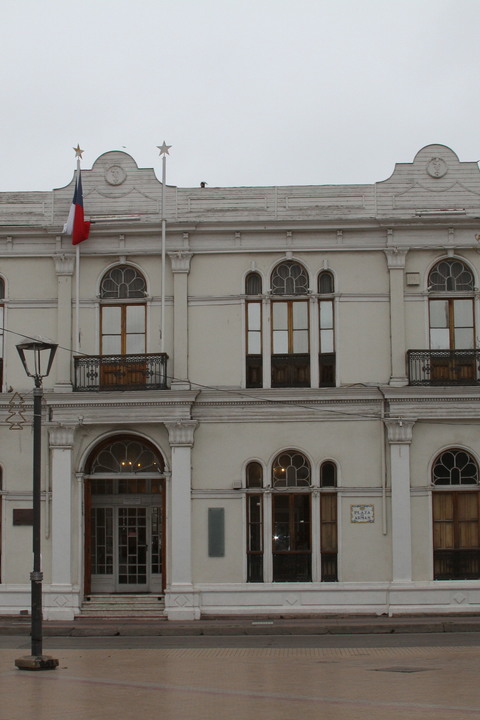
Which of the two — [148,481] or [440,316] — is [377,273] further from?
[148,481]

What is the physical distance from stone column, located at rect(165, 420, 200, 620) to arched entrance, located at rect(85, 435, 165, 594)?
695 mm

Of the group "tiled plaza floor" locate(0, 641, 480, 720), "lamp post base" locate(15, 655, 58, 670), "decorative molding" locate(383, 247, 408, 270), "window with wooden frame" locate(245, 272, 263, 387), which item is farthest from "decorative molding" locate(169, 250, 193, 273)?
"lamp post base" locate(15, 655, 58, 670)

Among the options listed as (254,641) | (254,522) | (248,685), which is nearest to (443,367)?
(254,522)

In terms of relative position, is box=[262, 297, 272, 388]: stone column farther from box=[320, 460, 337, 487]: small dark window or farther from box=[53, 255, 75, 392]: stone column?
box=[53, 255, 75, 392]: stone column

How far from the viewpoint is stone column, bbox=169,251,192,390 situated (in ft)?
87.1

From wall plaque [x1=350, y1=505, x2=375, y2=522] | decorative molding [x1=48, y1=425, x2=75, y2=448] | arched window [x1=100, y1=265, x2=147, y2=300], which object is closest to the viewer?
wall plaque [x1=350, y1=505, x2=375, y2=522]

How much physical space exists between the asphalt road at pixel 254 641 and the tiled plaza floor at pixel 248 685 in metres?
0.84

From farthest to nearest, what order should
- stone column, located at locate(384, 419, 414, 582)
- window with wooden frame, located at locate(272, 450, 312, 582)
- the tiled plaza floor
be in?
window with wooden frame, located at locate(272, 450, 312, 582) < stone column, located at locate(384, 419, 414, 582) < the tiled plaza floor

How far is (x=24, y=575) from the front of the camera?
86.5ft

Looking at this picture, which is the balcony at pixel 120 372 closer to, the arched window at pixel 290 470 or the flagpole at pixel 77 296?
the flagpole at pixel 77 296

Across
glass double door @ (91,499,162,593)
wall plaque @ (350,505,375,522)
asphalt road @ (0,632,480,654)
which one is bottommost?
asphalt road @ (0,632,480,654)

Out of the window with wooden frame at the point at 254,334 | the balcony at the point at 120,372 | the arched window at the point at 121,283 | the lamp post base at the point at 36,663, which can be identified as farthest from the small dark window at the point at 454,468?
the lamp post base at the point at 36,663

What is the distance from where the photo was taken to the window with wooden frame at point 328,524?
85.7 ft

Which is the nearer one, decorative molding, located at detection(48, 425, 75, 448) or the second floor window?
decorative molding, located at detection(48, 425, 75, 448)
